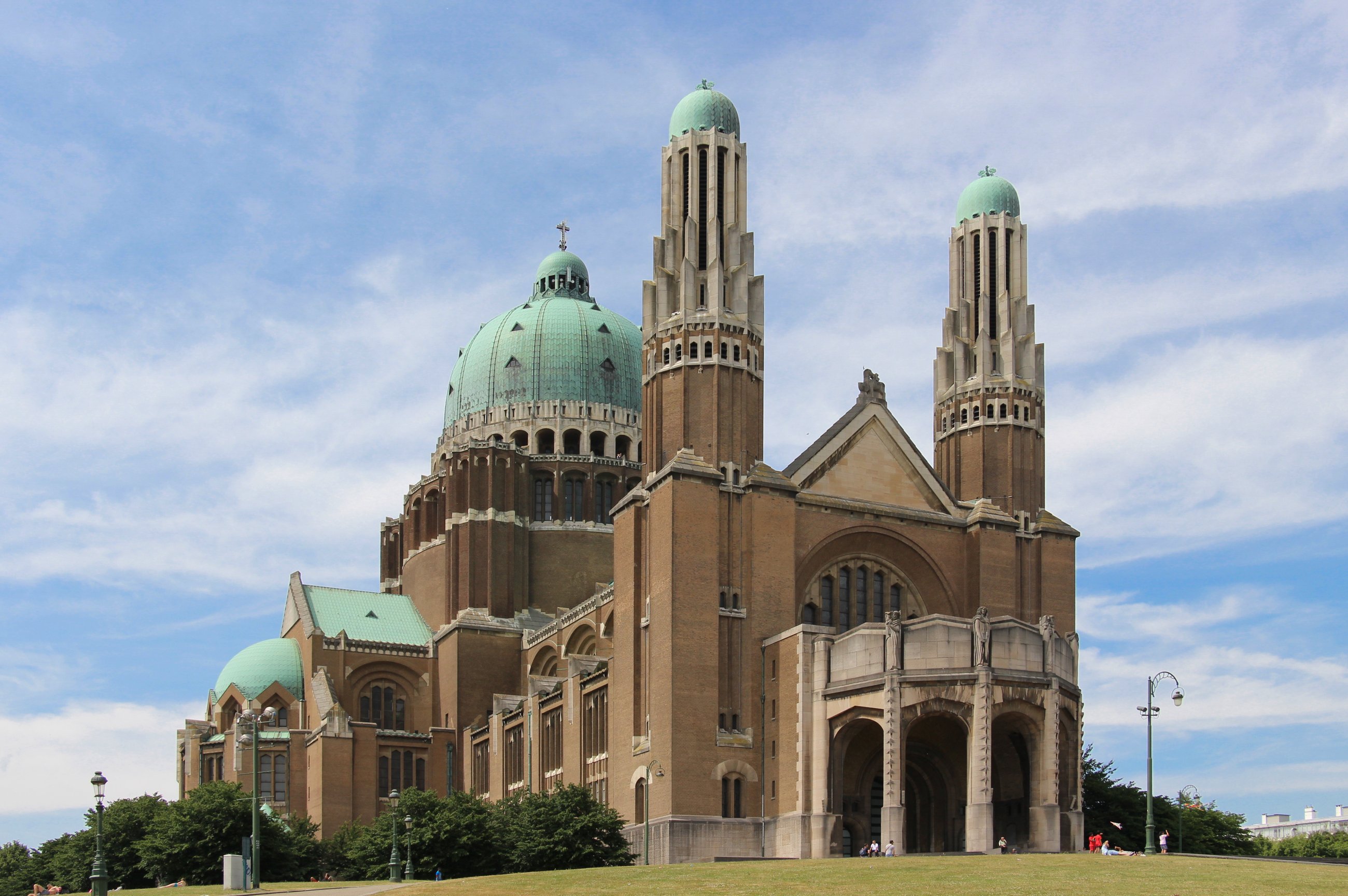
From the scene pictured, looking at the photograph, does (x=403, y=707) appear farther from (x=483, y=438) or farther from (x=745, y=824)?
(x=745, y=824)

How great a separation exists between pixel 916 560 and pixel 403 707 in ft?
105

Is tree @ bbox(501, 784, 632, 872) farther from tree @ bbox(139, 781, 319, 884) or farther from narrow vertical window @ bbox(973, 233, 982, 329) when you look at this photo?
narrow vertical window @ bbox(973, 233, 982, 329)

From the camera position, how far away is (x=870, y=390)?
7481cm

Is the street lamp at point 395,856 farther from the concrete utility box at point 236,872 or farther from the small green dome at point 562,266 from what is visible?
the small green dome at point 562,266

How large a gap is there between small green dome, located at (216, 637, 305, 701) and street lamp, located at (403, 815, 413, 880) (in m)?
29.5

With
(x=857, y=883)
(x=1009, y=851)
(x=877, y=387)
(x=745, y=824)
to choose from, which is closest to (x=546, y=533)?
(x=877, y=387)

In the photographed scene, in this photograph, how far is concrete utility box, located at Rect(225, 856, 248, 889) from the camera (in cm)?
5091

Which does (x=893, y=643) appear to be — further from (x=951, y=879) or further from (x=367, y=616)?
(x=367, y=616)

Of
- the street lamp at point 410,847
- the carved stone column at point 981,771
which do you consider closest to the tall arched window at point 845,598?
the carved stone column at point 981,771

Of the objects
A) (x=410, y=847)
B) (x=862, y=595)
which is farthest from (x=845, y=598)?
(x=410, y=847)

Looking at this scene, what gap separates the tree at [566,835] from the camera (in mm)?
60812

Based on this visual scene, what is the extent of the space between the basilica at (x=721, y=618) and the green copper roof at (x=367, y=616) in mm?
179

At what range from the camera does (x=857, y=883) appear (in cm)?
4406

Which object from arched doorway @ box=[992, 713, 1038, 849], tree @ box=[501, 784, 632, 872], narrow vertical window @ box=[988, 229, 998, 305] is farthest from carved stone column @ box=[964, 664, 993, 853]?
narrow vertical window @ box=[988, 229, 998, 305]
